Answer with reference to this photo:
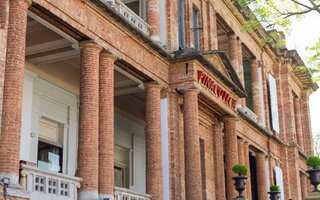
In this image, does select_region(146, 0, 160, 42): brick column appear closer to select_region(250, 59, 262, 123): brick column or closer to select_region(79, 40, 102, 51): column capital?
select_region(79, 40, 102, 51): column capital

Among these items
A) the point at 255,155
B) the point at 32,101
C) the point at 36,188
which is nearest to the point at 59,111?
the point at 32,101

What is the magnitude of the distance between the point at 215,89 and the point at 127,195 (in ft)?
21.4

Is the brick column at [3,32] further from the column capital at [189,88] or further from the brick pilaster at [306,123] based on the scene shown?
the brick pilaster at [306,123]

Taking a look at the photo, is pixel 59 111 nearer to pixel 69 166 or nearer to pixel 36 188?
pixel 69 166

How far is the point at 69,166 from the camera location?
19688mm

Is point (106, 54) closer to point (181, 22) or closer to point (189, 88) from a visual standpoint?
point (189, 88)

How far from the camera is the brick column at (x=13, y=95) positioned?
11.0 m

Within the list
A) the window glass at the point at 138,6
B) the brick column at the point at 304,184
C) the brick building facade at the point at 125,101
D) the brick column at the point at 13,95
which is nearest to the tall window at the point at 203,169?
the brick building facade at the point at 125,101

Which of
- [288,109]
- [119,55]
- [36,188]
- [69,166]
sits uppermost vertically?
[288,109]

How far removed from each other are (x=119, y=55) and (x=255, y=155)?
15.1 m

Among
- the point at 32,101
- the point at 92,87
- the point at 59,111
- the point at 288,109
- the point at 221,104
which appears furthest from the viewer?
the point at 288,109

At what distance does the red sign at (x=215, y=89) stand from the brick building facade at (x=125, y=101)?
0.04 metres

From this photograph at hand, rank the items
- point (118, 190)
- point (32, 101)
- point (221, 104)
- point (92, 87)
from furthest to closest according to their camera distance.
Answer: point (221, 104) → point (32, 101) → point (118, 190) → point (92, 87)

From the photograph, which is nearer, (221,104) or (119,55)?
(119,55)
